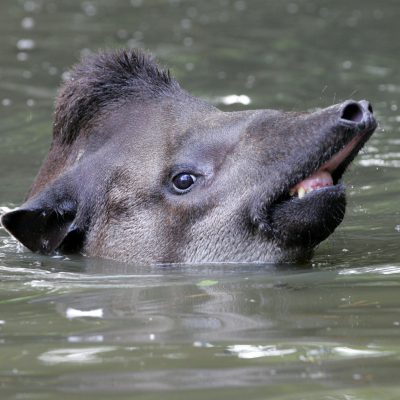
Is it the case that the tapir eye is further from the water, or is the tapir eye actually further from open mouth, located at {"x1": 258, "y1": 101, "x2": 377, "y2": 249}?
open mouth, located at {"x1": 258, "y1": 101, "x2": 377, "y2": 249}

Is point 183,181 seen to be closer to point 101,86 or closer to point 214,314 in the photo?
point 101,86

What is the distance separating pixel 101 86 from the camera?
8.75 meters

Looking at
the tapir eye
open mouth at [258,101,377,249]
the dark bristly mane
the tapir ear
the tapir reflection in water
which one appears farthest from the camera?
the dark bristly mane

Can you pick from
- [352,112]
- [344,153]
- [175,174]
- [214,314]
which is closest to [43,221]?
[175,174]

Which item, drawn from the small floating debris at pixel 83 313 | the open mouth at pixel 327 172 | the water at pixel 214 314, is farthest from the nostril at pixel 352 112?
the small floating debris at pixel 83 313

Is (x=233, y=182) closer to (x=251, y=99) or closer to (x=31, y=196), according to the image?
(x=31, y=196)

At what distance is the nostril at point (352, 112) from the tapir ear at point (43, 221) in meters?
2.18

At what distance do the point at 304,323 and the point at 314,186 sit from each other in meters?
1.84

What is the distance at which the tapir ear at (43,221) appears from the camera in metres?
8.39

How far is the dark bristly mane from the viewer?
28.5 feet

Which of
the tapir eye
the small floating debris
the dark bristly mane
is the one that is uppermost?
the dark bristly mane

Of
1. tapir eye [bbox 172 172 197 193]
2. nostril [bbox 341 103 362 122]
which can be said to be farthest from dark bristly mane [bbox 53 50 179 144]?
nostril [bbox 341 103 362 122]

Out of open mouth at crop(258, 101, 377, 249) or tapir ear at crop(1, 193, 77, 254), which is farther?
tapir ear at crop(1, 193, 77, 254)

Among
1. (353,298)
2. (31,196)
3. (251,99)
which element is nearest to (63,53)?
(251,99)
